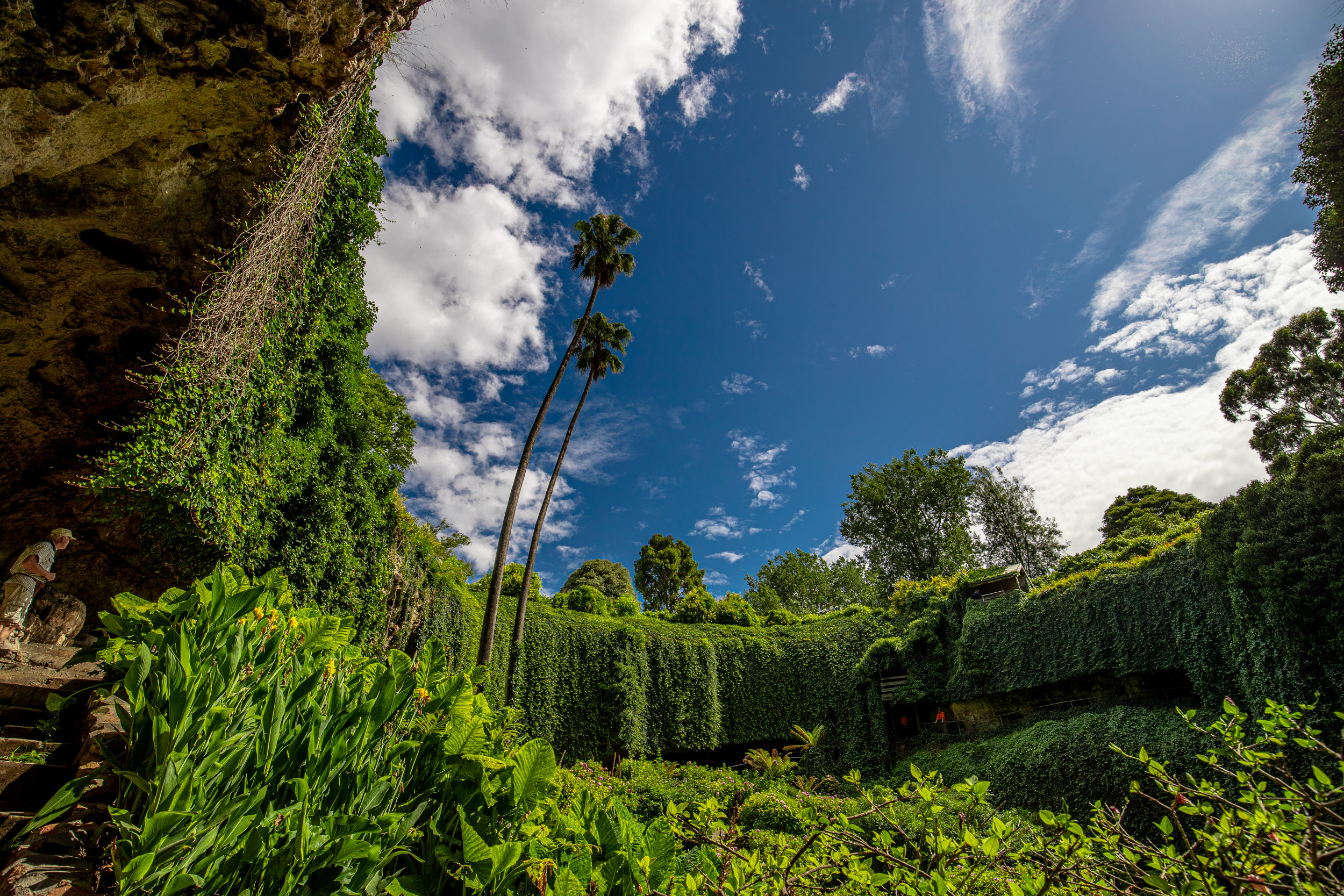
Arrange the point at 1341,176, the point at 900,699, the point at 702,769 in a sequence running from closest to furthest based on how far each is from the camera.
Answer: the point at 1341,176 → the point at 702,769 → the point at 900,699

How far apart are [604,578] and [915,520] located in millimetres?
16333

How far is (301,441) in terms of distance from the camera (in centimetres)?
712

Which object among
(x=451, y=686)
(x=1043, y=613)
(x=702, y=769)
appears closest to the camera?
(x=451, y=686)

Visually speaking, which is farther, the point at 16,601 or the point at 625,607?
the point at 625,607

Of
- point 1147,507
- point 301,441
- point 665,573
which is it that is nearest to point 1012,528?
point 1147,507

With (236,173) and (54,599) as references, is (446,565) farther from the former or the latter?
(236,173)

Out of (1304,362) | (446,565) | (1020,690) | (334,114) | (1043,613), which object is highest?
(1304,362)

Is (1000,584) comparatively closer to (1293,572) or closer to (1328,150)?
(1293,572)

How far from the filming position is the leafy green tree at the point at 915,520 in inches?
1001

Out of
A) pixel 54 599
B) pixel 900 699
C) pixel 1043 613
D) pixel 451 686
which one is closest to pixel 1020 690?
pixel 1043 613

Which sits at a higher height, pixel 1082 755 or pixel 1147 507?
pixel 1147 507

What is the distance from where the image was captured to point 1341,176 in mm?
10383

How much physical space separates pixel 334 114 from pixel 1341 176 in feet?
57.7

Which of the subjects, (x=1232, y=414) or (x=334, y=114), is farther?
(x=1232, y=414)
